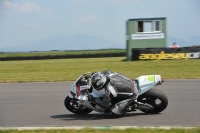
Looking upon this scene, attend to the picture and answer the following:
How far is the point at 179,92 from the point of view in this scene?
11211 mm

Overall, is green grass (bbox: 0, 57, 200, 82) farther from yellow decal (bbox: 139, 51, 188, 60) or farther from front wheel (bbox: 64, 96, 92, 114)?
front wheel (bbox: 64, 96, 92, 114)

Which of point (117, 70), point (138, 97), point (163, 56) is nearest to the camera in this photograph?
point (138, 97)

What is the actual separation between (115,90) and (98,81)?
0.40 metres

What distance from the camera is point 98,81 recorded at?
7.59 meters

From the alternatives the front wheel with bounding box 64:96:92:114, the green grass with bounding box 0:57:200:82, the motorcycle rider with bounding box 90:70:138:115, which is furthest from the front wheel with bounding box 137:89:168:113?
the green grass with bounding box 0:57:200:82

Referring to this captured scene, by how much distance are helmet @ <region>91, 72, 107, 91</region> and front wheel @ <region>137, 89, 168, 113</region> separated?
87 cm

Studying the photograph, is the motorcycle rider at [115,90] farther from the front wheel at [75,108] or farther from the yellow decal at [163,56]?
the yellow decal at [163,56]

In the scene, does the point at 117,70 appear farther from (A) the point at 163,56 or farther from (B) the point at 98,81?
(B) the point at 98,81

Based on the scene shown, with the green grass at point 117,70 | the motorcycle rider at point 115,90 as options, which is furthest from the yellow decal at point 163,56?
the motorcycle rider at point 115,90

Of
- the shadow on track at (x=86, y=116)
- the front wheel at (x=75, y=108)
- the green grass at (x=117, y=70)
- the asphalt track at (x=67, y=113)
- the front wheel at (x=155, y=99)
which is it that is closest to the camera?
the asphalt track at (x=67, y=113)

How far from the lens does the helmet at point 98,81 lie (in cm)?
757

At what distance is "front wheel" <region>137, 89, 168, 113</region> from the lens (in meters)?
7.71

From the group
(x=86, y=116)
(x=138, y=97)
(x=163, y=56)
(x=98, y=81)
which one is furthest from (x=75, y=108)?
(x=163, y=56)

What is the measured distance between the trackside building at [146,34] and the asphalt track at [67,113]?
56.8 ft
